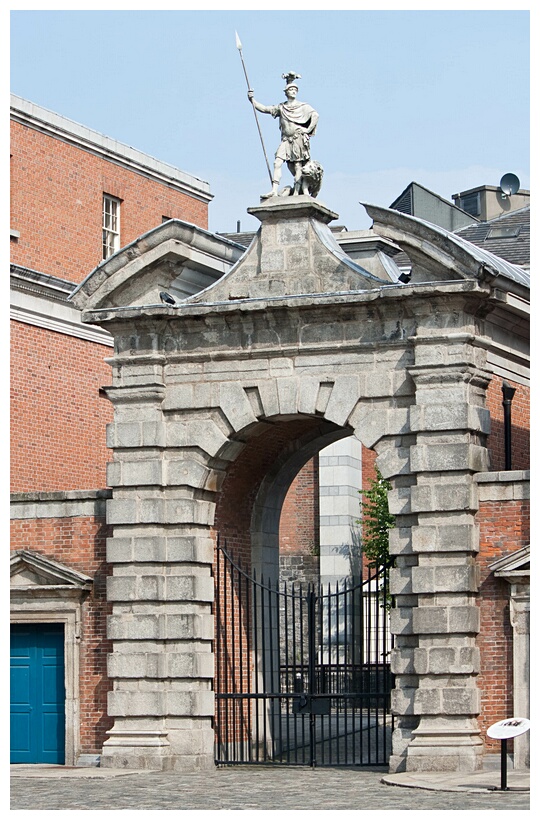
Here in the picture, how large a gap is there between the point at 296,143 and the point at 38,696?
7966 mm

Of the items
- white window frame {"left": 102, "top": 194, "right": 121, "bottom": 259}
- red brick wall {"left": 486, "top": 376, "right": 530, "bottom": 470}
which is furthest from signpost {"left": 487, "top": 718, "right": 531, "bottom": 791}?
white window frame {"left": 102, "top": 194, "right": 121, "bottom": 259}

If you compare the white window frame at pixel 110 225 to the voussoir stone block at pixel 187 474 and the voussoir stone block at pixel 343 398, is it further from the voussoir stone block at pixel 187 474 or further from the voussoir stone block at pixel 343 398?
the voussoir stone block at pixel 343 398

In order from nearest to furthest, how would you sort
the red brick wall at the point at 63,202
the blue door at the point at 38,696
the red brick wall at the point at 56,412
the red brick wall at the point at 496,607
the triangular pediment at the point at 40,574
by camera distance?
the red brick wall at the point at 496,607
the triangular pediment at the point at 40,574
the blue door at the point at 38,696
the red brick wall at the point at 56,412
the red brick wall at the point at 63,202

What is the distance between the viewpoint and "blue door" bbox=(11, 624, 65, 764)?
21.1 m

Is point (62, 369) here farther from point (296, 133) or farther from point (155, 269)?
point (296, 133)

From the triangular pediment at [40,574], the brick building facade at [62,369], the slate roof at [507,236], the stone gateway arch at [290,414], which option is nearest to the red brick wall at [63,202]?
the brick building facade at [62,369]

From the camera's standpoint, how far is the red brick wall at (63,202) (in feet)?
90.8

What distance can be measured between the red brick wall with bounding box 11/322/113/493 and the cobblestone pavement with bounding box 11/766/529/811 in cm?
764

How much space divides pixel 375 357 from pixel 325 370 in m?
0.67

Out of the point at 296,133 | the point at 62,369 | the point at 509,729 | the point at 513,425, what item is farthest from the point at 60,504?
the point at 509,729

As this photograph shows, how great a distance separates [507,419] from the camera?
2112 cm

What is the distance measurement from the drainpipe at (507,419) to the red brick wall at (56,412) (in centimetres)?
866

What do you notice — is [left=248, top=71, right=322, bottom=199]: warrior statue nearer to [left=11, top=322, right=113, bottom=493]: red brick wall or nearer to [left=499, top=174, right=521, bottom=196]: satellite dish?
[left=11, top=322, right=113, bottom=493]: red brick wall
